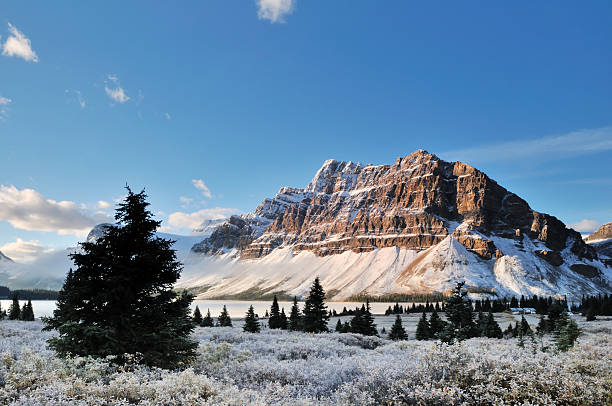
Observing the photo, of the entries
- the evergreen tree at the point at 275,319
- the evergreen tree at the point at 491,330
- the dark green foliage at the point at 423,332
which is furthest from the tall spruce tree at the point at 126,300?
the evergreen tree at the point at 491,330

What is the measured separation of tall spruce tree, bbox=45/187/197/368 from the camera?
1230 centimetres

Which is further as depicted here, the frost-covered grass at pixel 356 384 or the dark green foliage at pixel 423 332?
the dark green foliage at pixel 423 332

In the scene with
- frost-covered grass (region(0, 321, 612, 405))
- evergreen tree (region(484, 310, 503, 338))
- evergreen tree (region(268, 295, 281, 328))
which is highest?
frost-covered grass (region(0, 321, 612, 405))

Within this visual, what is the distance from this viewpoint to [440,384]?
8.42 m

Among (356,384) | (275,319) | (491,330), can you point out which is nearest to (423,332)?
(491,330)

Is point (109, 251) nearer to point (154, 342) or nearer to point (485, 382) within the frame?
point (154, 342)

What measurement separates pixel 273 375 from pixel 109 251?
728cm

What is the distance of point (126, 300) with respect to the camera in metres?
12.8

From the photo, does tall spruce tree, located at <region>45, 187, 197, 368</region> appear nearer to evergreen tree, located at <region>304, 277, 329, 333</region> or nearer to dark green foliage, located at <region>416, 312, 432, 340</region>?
evergreen tree, located at <region>304, 277, 329, 333</region>

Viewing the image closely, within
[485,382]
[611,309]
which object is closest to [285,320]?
[485,382]

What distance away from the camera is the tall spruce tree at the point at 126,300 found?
40.4 ft

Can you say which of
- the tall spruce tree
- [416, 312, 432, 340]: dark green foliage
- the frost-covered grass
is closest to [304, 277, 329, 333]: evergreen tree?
[416, 312, 432, 340]: dark green foliage

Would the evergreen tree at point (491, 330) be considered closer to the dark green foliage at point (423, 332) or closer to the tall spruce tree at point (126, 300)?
the dark green foliage at point (423, 332)

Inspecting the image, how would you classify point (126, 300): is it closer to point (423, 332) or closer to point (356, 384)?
point (356, 384)
